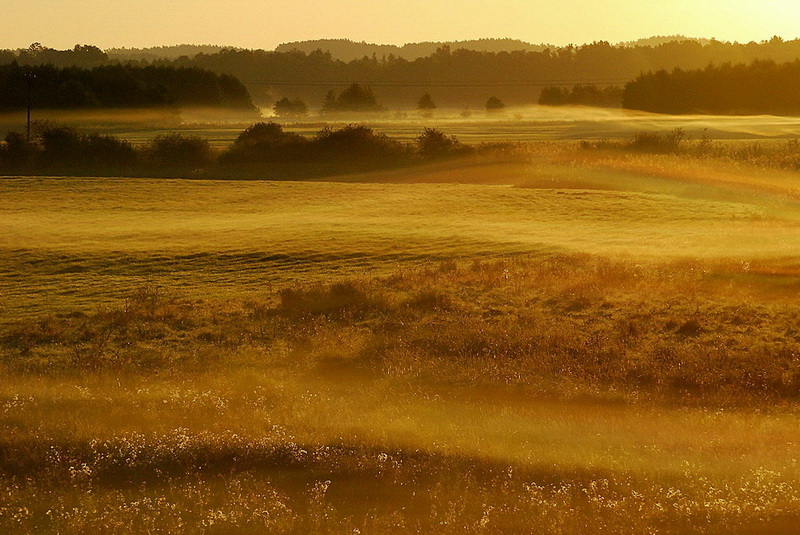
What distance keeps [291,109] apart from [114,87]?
48.4m

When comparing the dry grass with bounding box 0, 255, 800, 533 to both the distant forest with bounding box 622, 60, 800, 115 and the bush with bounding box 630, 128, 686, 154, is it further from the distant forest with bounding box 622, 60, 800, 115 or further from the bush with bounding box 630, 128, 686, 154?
the distant forest with bounding box 622, 60, 800, 115

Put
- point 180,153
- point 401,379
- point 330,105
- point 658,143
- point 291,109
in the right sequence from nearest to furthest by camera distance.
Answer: point 401,379 → point 658,143 → point 180,153 → point 330,105 → point 291,109

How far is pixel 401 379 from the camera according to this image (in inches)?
645

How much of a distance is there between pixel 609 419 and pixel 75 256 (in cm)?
2138

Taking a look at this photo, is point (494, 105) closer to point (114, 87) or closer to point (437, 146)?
A: point (114, 87)

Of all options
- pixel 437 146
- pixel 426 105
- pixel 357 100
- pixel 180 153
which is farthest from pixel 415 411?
pixel 426 105

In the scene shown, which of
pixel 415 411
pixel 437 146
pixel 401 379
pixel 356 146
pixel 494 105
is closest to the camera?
pixel 415 411

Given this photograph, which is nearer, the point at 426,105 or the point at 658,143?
the point at 658,143

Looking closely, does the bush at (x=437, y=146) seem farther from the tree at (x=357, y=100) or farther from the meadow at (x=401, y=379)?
the tree at (x=357, y=100)

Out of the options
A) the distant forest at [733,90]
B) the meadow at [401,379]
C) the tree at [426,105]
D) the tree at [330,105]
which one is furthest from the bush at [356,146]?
the tree at [426,105]

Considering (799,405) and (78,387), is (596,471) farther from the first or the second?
(78,387)

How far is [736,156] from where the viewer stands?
2256 inches

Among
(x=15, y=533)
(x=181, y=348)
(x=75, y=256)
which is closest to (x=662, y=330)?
(x=181, y=348)

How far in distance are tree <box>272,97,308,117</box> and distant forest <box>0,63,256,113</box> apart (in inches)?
582
